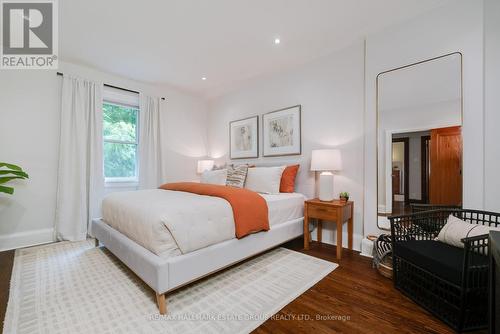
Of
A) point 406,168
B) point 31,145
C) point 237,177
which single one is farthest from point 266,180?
point 31,145

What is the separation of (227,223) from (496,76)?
266 cm

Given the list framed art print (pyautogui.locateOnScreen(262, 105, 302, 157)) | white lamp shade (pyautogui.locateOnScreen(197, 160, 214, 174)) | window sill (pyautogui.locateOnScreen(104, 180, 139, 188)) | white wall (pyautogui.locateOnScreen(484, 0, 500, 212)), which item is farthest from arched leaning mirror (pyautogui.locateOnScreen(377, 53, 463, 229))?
window sill (pyautogui.locateOnScreen(104, 180, 139, 188))

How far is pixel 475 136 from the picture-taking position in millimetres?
1970

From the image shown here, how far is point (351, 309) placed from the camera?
5.32ft

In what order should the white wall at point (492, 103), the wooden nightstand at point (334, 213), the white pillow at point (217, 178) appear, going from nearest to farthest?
the white wall at point (492, 103) → the wooden nightstand at point (334, 213) → the white pillow at point (217, 178)

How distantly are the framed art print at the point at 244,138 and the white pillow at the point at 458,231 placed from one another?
2735mm

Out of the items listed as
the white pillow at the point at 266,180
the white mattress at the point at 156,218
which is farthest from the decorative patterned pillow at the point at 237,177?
the white mattress at the point at 156,218

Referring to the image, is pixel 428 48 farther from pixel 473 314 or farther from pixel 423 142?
pixel 473 314

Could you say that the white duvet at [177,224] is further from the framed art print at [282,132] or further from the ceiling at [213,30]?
the ceiling at [213,30]

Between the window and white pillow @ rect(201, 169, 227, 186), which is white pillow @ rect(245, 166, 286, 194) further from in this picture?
the window

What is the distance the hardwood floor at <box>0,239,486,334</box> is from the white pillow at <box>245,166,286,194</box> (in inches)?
50.5

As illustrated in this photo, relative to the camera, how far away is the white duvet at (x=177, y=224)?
1.63m

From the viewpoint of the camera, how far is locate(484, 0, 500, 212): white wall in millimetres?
1878
